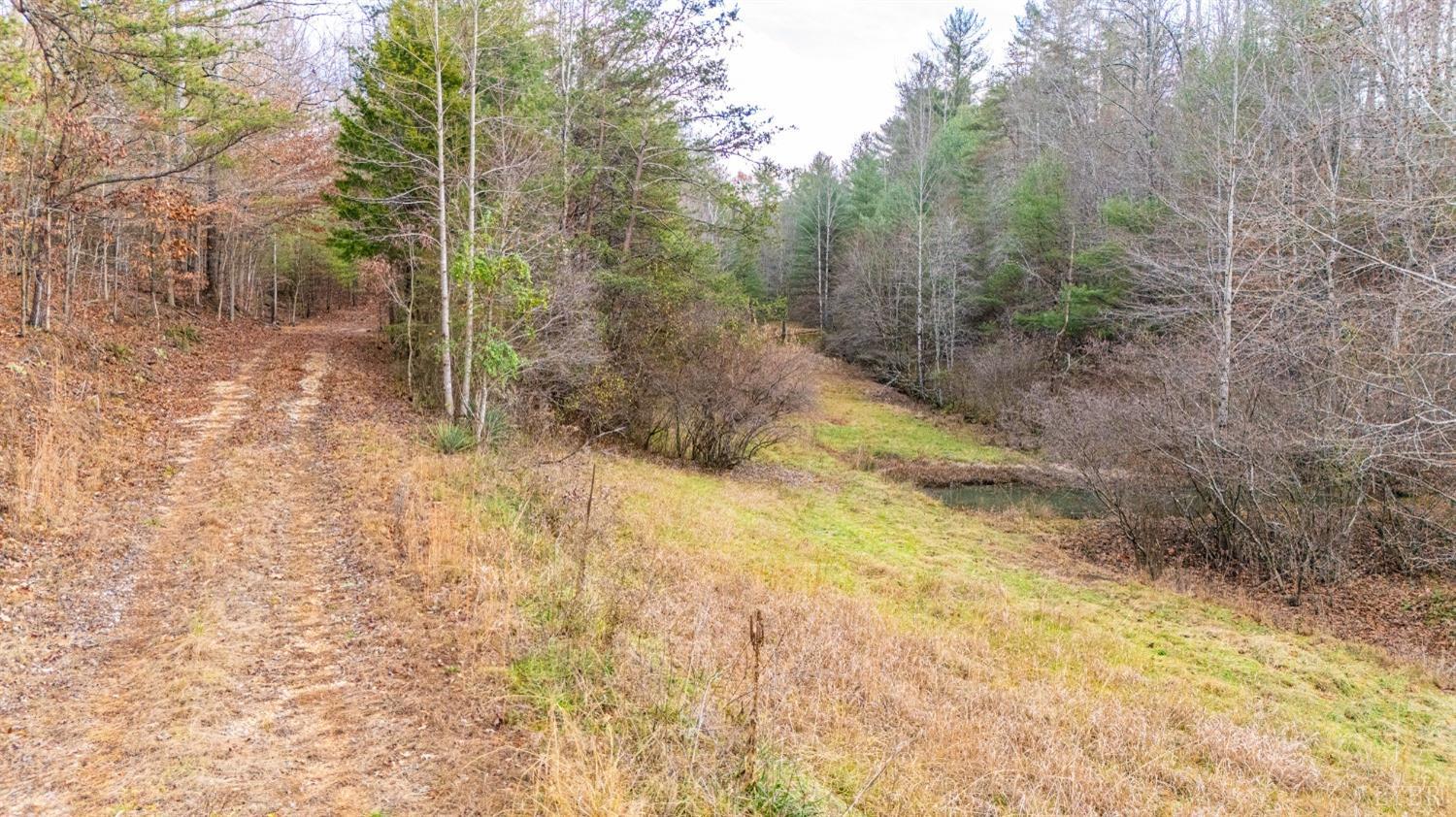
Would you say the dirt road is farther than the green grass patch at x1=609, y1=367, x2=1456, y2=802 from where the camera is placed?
No

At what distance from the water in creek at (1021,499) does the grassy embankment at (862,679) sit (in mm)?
5916

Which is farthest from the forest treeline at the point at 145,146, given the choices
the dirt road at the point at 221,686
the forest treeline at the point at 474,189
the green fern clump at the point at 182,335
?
the dirt road at the point at 221,686

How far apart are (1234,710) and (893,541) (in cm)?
721

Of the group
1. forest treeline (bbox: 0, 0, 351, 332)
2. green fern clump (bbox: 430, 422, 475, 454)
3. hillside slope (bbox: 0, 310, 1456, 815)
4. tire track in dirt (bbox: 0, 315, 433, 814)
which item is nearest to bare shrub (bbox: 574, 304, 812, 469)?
green fern clump (bbox: 430, 422, 475, 454)

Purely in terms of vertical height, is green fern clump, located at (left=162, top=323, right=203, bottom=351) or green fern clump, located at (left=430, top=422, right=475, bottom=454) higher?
green fern clump, located at (left=162, top=323, right=203, bottom=351)

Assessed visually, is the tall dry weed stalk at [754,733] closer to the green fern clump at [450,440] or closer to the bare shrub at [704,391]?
the green fern clump at [450,440]

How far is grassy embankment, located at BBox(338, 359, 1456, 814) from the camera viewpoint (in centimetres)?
416

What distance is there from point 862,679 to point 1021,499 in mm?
15108

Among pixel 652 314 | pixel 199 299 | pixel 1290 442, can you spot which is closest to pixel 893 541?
pixel 1290 442

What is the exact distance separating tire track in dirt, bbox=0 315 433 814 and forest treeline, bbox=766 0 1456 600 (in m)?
10.7

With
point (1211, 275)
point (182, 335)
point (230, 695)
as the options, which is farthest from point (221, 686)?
point (1211, 275)

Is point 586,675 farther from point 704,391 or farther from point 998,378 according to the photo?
point 998,378

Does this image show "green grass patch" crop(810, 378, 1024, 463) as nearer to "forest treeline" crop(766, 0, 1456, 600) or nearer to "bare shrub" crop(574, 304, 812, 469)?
"forest treeline" crop(766, 0, 1456, 600)

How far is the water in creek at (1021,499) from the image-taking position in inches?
714
